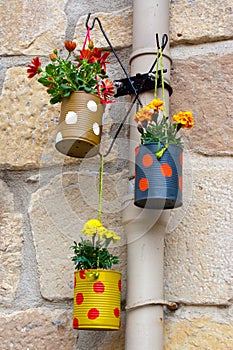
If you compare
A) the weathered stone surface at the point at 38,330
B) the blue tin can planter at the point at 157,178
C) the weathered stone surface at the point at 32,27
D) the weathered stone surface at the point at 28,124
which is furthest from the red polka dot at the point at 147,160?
the weathered stone surface at the point at 32,27

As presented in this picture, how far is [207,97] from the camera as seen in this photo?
4.13 ft

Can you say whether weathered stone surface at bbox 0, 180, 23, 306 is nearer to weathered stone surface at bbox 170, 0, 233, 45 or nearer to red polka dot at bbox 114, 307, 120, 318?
red polka dot at bbox 114, 307, 120, 318

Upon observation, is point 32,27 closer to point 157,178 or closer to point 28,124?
point 28,124

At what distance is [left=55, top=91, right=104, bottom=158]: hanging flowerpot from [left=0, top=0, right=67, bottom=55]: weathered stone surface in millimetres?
288

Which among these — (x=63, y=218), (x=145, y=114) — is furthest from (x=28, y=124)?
(x=145, y=114)

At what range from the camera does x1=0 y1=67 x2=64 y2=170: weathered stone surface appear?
4.30 ft

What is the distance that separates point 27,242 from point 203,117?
16.7 inches

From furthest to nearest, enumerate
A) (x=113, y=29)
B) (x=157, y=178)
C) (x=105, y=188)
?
1. (x=113, y=29)
2. (x=105, y=188)
3. (x=157, y=178)

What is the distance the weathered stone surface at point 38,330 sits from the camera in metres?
1.18

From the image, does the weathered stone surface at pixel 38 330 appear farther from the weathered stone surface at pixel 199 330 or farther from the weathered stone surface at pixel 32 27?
the weathered stone surface at pixel 32 27

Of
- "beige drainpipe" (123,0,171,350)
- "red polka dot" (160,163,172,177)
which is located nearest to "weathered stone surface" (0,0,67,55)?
"beige drainpipe" (123,0,171,350)

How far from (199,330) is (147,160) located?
12.6 inches

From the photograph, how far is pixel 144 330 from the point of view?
107 cm

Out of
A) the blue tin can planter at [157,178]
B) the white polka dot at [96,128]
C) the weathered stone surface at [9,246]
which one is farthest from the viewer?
the weathered stone surface at [9,246]
